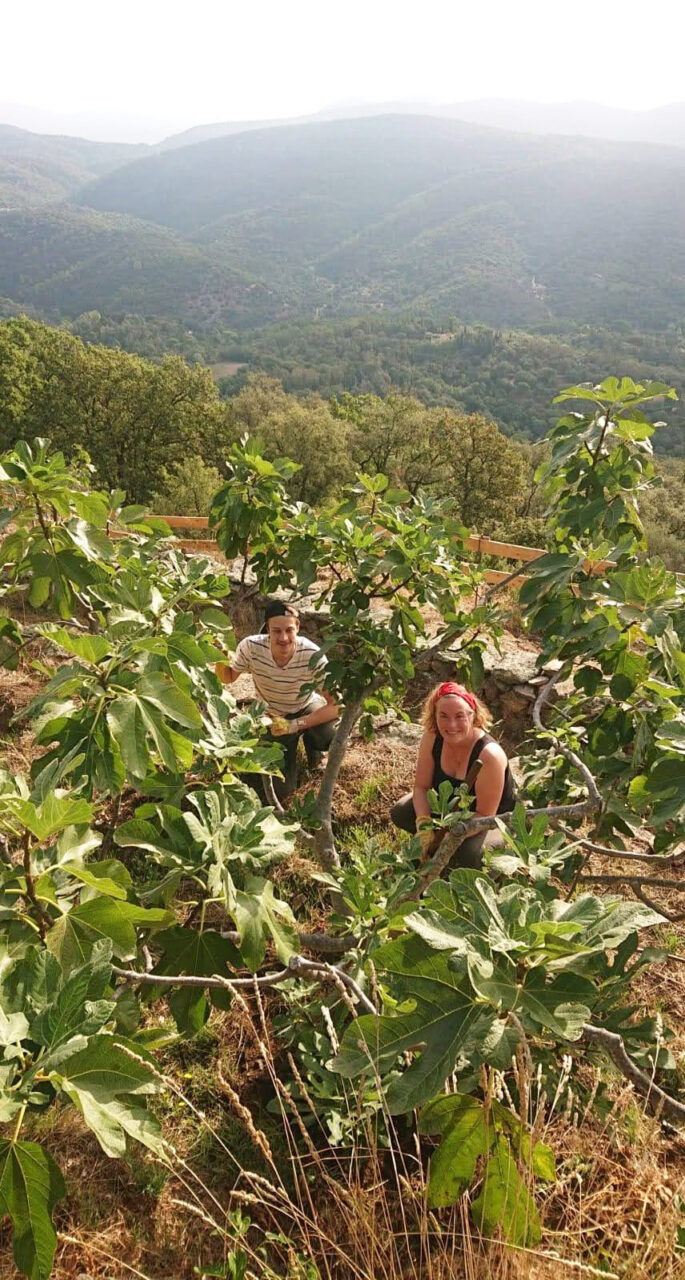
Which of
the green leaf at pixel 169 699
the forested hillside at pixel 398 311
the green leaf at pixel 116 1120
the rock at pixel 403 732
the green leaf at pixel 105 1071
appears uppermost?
the forested hillside at pixel 398 311

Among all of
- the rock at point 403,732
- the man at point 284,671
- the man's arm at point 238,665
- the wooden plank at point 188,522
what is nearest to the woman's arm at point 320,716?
the man at point 284,671

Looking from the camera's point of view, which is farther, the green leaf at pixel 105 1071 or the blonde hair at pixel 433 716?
the blonde hair at pixel 433 716

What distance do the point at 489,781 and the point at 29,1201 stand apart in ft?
8.20

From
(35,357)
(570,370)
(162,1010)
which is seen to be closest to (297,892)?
(162,1010)

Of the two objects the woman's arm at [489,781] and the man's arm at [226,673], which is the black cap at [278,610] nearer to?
the man's arm at [226,673]

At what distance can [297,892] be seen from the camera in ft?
12.4

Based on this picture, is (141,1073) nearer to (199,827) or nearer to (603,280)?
(199,827)

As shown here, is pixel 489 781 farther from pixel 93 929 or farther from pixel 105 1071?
pixel 105 1071

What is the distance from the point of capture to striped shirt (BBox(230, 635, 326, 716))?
14.5 feet

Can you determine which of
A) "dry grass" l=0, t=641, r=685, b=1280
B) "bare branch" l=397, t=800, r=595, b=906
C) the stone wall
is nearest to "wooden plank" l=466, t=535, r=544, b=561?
the stone wall

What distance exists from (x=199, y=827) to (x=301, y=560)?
6.24 feet

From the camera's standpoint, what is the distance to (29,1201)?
3.58 ft

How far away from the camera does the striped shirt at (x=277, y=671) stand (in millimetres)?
4422

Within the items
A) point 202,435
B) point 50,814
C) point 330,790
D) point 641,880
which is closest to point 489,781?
point 330,790
